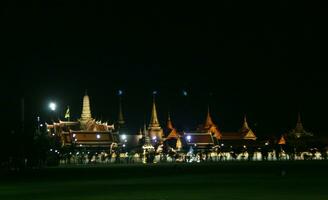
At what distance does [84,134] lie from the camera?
127 m

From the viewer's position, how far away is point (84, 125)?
135 m

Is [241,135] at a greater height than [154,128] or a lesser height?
lesser

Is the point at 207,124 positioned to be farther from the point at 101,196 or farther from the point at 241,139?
the point at 101,196

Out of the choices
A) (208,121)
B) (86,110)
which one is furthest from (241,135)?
(86,110)

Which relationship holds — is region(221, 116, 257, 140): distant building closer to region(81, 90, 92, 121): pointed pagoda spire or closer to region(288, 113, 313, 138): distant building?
region(288, 113, 313, 138): distant building

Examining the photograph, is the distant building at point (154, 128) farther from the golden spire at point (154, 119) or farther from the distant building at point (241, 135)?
the distant building at point (241, 135)

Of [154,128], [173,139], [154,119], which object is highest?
[154,119]

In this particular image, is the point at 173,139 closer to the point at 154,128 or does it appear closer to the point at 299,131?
the point at 154,128

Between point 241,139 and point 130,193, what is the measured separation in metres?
113

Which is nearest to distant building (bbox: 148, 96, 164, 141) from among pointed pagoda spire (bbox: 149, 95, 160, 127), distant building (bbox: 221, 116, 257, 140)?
pointed pagoda spire (bbox: 149, 95, 160, 127)

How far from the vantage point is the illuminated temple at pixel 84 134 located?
12656cm

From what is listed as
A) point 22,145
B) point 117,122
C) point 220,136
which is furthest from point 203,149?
point 22,145

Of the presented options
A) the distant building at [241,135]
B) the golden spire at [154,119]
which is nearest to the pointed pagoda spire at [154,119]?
the golden spire at [154,119]

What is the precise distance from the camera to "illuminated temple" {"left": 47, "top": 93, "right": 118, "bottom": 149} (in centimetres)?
12656
